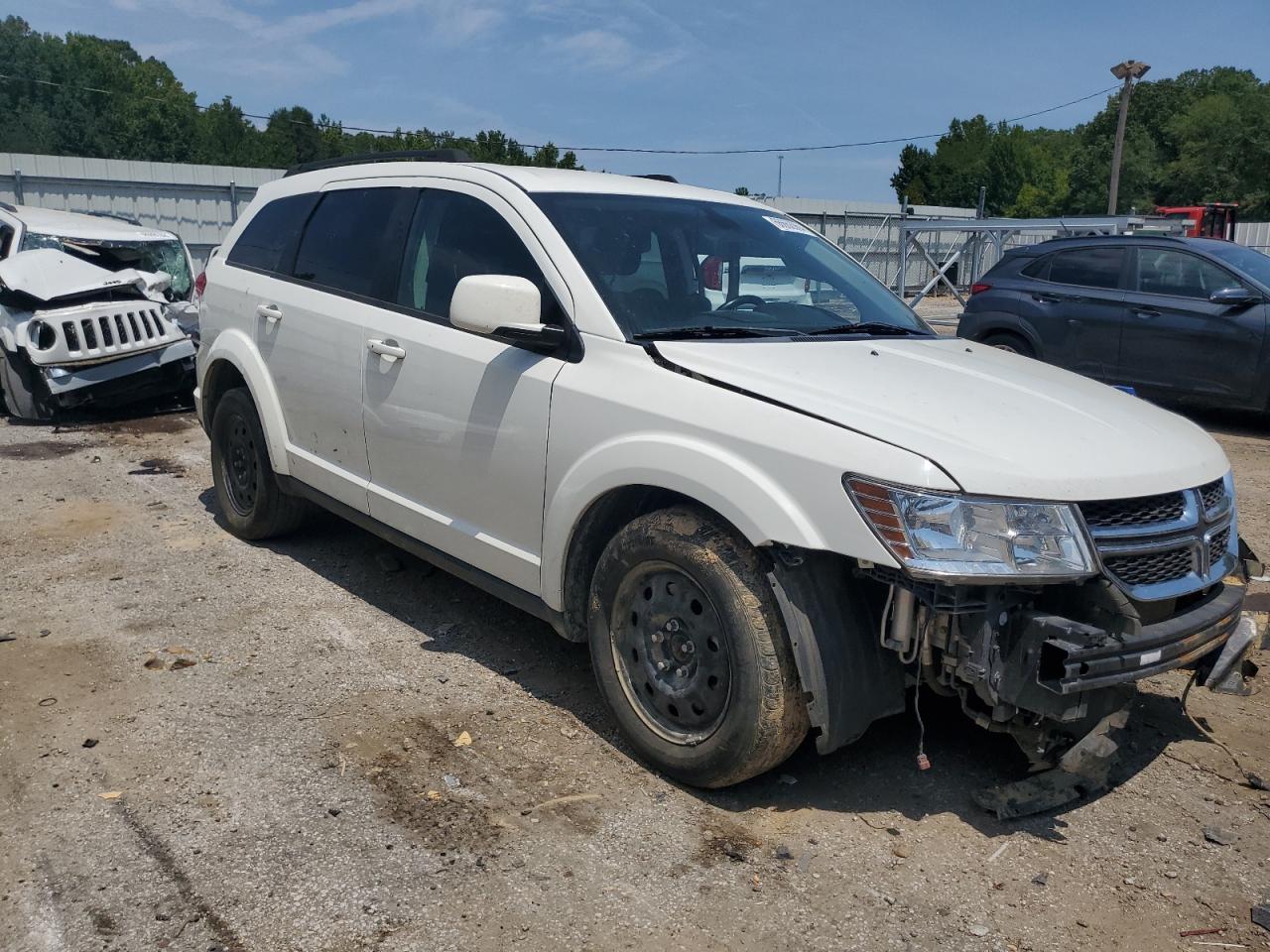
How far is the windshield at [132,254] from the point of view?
9828 mm

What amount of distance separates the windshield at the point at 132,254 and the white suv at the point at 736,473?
6274 millimetres

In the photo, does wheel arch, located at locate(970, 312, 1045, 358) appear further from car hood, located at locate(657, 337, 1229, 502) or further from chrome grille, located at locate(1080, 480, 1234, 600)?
chrome grille, located at locate(1080, 480, 1234, 600)

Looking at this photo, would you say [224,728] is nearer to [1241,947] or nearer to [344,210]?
[344,210]

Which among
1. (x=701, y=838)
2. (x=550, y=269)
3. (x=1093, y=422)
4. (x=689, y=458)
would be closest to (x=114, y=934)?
(x=701, y=838)

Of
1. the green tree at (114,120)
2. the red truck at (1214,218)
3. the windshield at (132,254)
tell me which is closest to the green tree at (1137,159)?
the red truck at (1214,218)

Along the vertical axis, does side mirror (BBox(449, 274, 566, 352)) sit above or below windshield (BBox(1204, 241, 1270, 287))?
below

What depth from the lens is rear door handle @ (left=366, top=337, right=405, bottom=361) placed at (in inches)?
173

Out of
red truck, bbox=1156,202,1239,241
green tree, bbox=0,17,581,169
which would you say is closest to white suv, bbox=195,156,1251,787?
red truck, bbox=1156,202,1239,241

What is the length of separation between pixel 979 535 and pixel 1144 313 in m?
7.99

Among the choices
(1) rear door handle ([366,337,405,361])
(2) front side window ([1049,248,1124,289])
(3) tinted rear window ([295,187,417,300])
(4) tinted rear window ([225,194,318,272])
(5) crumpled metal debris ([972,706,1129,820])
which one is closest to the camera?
(5) crumpled metal debris ([972,706,1129,820])

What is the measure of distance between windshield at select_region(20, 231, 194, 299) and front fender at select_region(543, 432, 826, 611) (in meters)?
7.96

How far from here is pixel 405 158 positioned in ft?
16.5

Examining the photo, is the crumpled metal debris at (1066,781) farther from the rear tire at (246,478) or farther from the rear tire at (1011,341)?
the rear tire at (1011,341)

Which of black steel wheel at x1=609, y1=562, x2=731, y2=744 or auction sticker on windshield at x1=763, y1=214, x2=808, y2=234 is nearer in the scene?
black steel wheel at x1=609, y1=562, x2=731, y2=744
